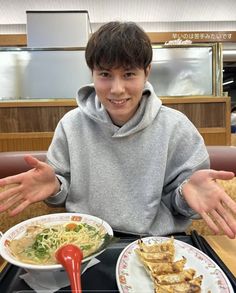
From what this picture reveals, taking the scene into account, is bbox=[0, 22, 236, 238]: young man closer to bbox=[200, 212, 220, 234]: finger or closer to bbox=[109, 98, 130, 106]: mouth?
bbox=[109, 98, 130, 106]: mouth

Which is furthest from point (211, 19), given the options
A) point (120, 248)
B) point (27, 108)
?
point (120, 248)

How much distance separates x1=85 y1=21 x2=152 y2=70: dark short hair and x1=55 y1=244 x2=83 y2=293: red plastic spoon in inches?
26.5

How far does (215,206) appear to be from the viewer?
2.73ft

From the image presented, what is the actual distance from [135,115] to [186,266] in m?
0.63

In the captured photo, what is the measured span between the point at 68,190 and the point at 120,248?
0.38m

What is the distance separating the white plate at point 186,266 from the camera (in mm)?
687

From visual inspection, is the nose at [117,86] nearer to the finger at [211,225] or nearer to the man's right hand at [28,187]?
the man's right hand at [28,187]

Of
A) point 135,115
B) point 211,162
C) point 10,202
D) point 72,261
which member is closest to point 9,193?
point 10,202

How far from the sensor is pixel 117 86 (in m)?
1.04

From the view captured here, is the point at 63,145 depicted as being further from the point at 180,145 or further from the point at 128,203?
the point at 180,145

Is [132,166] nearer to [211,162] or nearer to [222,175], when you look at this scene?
[222,175]

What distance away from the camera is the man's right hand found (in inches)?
35.1

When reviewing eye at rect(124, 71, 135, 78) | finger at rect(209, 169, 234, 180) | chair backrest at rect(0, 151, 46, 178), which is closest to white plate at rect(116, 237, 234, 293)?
finger at rect(209, 169, 234, 180)

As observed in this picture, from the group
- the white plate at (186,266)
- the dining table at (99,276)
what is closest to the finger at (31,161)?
the dining table at (99,276)
